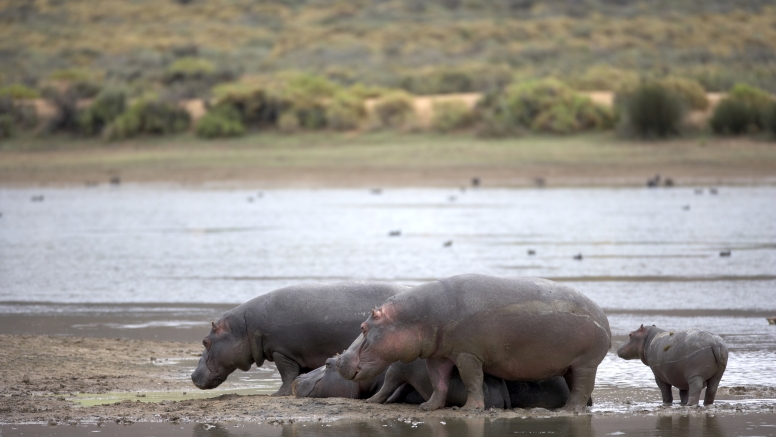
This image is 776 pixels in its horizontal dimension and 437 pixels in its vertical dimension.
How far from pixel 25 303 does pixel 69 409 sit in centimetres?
614

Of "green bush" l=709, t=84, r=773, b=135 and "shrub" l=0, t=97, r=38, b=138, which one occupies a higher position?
"green bush" l=709, t=84, r=773, b=135

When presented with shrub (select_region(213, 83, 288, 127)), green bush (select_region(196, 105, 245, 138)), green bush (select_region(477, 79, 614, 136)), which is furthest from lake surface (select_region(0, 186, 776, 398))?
shrub (select_region(213, 83, 288, 127))

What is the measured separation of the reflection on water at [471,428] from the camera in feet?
23.3

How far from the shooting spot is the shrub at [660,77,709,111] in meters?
39.1

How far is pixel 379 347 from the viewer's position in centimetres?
→ 770

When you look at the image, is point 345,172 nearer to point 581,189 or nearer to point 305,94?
point 581,189

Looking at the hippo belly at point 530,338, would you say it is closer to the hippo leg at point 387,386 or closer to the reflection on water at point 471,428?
the reflection on water at point 471,428

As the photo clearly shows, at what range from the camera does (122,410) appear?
780 cm

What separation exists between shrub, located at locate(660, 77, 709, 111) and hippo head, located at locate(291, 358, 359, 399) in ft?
A: 105

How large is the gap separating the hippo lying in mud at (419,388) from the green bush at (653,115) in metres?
28.8

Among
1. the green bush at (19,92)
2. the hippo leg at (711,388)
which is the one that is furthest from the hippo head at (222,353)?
the green bush at (19,92)

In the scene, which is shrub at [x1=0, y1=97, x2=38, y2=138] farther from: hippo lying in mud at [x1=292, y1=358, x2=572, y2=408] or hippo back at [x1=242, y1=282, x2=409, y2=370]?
hippo lying in mud at [x1=292, y1=358, x2=572, y2=408]

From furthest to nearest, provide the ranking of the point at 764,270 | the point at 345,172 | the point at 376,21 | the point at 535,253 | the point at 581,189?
1. the point at 376,21
2. the point at 345,172
3. the point at 581,189
4. the point at 535,253
5. the point at 764,270

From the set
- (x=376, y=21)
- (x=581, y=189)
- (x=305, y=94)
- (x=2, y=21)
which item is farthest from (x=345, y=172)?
(x=2, y=21)
